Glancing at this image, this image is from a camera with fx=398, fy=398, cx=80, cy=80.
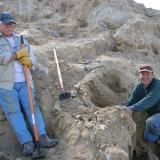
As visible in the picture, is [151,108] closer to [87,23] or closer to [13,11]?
Answer: [87,23]

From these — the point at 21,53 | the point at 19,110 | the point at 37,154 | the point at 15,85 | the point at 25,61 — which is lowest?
the point at 37,154

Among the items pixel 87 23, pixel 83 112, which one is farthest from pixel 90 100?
pixel 87 23

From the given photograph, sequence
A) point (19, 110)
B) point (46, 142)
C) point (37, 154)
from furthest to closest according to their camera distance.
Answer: point (19, 110) < point (46, 142) < point (37, 154)

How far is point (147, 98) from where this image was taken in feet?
22.2

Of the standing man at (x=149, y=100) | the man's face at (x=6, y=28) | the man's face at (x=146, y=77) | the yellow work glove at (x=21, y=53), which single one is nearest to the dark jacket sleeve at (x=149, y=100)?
the standing man at (x=149, y=100)

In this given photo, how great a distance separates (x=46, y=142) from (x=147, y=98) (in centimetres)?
197

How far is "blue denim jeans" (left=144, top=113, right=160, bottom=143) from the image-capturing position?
6996 mm

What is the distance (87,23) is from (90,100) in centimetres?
430

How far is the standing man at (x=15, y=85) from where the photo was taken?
19.3 feet

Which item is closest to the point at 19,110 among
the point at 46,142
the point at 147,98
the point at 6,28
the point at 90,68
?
the point at 46,142

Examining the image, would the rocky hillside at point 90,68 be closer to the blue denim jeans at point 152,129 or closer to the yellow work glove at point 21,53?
the blue denim jeans at point 152,129

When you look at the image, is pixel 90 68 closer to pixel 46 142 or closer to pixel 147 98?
pixel 147 98

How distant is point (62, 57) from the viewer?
27.9 feet

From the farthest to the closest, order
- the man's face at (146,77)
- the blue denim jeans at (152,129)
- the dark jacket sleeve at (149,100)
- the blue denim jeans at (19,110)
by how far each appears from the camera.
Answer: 1. the blue denim jeans at (152,129)
2. the man's face at (146,77)
3. the dark jacket sleeve at (149,100)
4. the blue denim jeans at (19,110)
